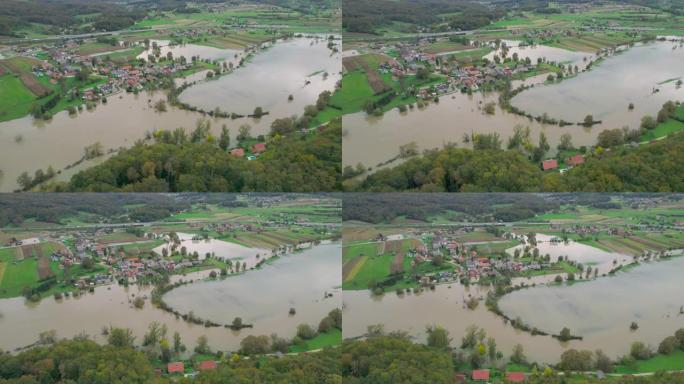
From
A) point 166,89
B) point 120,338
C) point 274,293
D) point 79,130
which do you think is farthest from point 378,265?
point 79,130

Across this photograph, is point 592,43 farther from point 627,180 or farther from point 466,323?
point 466,323

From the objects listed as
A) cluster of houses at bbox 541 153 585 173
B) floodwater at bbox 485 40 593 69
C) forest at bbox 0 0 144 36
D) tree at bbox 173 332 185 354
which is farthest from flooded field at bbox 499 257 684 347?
forest at bbox 0 0 144 36

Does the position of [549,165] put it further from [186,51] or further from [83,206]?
[83,206]

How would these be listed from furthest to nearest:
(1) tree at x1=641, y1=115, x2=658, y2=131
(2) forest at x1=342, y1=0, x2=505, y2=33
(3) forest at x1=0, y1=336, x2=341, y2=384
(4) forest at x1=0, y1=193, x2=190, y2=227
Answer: (2) forest at x1=342, y1=0, x2=505, y2=33 < (1) tree at x1=641, y1=115, x2=658, y2=131 < (4) forest at x1=0, y1=193, x2=190, y2=227 < (3) forest at x1=0, y1=336, x2=341, y2=384

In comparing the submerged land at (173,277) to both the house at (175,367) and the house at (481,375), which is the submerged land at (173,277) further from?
the house at (481,375)

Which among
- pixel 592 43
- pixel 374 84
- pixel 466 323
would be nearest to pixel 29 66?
pixel 374 84

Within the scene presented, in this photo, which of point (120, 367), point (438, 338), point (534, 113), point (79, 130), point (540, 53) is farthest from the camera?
point (540, 53)

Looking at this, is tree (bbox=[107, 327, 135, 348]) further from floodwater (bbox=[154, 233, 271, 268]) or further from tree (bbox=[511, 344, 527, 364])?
tree (bbox=[511, 344, 527, 364])

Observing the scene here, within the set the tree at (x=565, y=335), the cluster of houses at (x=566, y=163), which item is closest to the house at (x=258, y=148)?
the cluster of houses at (x=566, y=163)
